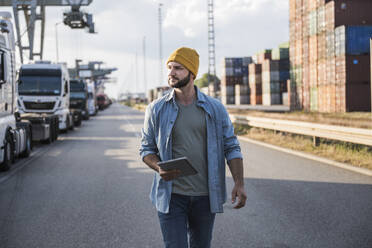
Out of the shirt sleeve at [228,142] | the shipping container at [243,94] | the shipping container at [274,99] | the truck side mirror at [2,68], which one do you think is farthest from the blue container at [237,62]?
the shirt sleeve at [228,142]

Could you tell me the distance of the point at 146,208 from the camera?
7.04m

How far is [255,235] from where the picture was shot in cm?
555

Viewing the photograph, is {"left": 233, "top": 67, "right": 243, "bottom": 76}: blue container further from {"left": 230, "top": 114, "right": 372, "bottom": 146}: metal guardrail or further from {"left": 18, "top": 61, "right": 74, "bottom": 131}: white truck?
{"left": 230, "top": 114, "right": 372, "bottom": 146}: metal guardrail

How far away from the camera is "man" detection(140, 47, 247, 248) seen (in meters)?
3.32

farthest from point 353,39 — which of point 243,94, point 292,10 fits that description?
point 243,94

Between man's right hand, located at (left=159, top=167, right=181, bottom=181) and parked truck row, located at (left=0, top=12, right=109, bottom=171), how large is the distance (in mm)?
8205

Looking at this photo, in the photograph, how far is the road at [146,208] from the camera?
5.44m

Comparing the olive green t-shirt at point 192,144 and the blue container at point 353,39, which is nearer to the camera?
the olive green t-shirt at point 192,144

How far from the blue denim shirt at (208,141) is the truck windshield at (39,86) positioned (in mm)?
18056

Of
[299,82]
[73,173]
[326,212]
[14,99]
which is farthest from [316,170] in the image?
[299,82]

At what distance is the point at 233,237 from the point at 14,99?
839cm

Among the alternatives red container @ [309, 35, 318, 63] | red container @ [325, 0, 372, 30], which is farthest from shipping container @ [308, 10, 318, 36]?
red container @ [325, 0, 372, 30]

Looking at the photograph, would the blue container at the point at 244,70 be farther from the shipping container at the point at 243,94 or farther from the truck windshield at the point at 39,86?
the truck windshield at the point at 39,86

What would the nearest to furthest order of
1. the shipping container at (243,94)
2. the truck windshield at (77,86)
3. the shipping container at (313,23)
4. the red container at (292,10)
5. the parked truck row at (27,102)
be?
1. the parked truck row at (27,102)
2. the shipping container at (313,23)
3. the truck windshield at (77,86)
4. the red container at (292,10)
5. the shipping container at (243,94)
